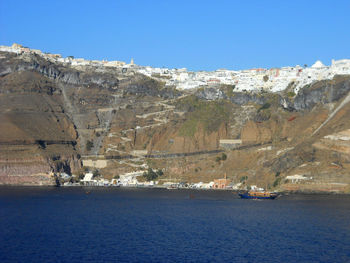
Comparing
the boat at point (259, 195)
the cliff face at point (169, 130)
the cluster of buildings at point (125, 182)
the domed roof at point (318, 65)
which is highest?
the domed roof at point (318, 65)

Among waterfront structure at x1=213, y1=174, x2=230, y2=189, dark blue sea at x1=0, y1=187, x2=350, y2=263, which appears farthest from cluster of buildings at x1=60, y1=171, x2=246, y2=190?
dark blue sea at x1=0, y1=187, x2=350, y2=263

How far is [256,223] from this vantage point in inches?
3135

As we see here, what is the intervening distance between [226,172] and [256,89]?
50467 millimetres

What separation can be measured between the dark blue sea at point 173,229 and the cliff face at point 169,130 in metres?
21.0

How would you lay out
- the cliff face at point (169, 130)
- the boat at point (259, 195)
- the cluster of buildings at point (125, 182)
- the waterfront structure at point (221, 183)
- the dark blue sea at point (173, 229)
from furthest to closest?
the cluster of buildings at point (125, 182) → the waterfront structure at point (221, 183) → the cliff face at point (169, 130) → the boat at point (259, 195) → the dark blue sea at point (173, 229)

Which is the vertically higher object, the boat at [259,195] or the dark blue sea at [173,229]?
the boat at [259,195]

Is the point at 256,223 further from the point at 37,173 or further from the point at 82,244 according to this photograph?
the point at 37,173

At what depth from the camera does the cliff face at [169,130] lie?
5246 inches

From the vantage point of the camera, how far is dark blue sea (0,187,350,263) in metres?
57.2

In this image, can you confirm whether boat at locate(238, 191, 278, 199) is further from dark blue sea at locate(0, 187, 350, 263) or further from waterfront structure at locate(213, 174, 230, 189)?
waterfront structure at locate(213, 174, 230, 189)

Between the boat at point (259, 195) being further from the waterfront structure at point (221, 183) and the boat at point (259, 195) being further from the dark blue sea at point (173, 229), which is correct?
the waterfront structure at point (221, 183)

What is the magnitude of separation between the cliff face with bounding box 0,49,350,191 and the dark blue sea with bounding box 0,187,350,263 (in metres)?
21.0

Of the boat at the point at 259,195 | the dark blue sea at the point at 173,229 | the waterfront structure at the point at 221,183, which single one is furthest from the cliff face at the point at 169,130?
the dark blue sea at the point at 173,229

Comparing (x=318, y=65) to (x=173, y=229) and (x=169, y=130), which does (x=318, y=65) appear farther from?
(x=173, y=229)
